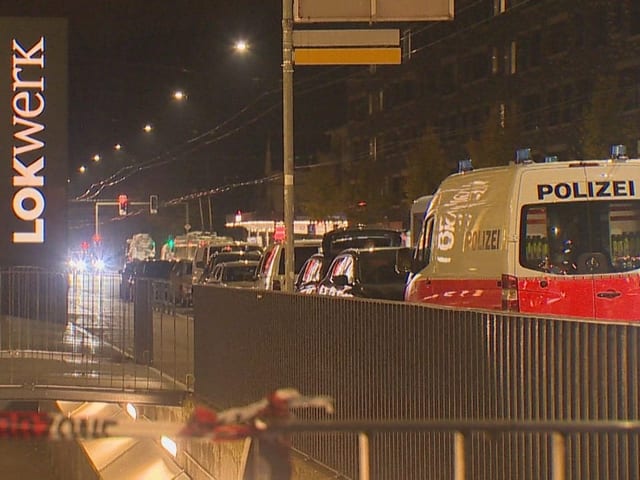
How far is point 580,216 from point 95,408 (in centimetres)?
755

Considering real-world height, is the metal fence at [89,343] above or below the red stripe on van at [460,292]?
below

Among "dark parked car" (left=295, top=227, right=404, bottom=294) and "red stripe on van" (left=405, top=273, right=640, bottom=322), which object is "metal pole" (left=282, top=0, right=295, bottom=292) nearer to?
"dark parked car" (left=295, top=227, right=404, bottom=294)

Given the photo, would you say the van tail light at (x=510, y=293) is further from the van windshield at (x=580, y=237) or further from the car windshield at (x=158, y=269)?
the car windshield at (x=158, y=269)

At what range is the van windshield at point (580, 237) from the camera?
34.3 ft

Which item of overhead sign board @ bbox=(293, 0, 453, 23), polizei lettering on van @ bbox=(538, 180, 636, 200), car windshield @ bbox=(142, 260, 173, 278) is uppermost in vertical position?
overhead sign board @ bbox=(293, 0, 453, 23)

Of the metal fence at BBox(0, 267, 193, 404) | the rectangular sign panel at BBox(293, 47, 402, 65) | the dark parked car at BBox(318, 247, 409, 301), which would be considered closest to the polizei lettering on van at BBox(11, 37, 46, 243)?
the metal fence at BBox(0, 267, 193, 404)

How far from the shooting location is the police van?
10.3m

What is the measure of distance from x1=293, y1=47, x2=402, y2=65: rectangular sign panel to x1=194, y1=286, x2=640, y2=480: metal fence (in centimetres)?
355

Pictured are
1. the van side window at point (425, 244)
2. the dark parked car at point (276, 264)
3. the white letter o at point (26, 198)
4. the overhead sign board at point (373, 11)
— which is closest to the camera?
the van side window at point (425, 244)

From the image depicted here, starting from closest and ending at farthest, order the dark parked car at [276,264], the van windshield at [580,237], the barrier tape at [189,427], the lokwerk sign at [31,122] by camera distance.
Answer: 1. the barrier tape at [189,427]
2. the van windshield at [580,237]
3. the lokwerk sign at [31,122]
4. the dark parked car at [276,264]

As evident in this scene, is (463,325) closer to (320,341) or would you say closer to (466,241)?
(320,341)

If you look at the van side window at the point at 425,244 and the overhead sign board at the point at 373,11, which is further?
the overhead sign board at the point at 373,11

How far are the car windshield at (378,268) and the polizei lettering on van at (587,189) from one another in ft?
21.6

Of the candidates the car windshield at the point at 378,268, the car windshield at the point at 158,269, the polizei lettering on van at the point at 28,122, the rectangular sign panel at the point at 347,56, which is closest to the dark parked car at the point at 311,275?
the car windshield at the point at 378,268
